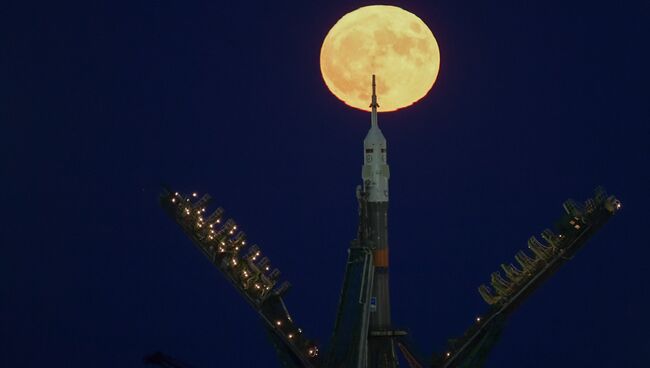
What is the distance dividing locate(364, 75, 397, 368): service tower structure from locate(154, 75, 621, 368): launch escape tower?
0.05 m

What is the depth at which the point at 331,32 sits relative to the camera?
67.5 metres

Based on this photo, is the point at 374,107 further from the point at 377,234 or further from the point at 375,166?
the point at 377,234

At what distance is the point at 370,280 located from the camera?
2530 inches

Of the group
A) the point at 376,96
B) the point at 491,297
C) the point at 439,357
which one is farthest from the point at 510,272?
the point at 376,96

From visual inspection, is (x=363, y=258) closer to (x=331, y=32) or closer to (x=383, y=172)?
(x=383, y=172)

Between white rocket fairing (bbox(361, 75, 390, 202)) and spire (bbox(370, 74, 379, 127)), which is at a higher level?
spire (bbox(370, 74, 379, 127))

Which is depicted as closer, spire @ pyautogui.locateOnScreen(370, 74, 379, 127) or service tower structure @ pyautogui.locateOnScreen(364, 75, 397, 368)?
service tower structure @ pyautogui.locateOnScreen(364, 75, 397, 368)

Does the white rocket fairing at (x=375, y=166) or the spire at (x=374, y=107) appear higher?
the spire at (x=374, y=107)

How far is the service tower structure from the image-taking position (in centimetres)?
6600

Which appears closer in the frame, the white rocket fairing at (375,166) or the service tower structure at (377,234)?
the service tower structure at (377,234)

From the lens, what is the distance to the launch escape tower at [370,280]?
63.4 m

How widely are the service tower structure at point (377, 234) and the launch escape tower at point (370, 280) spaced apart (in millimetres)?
53

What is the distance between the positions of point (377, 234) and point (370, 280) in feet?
11.7

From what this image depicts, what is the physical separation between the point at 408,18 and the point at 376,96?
15.1 feet
